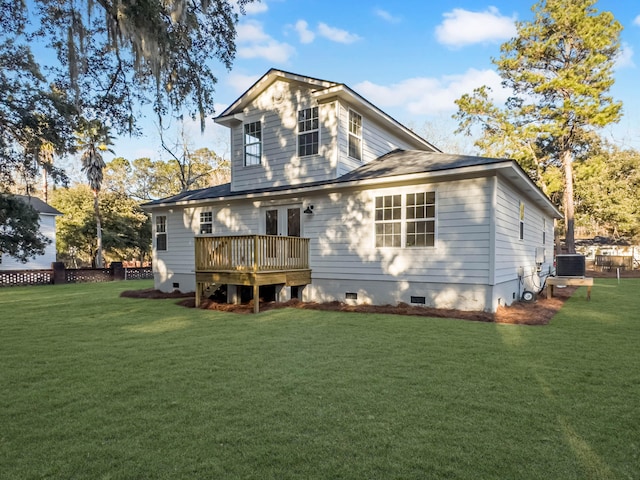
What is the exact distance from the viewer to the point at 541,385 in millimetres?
4051

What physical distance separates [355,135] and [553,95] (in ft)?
56.8

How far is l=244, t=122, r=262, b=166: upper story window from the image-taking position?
12164 millimetres

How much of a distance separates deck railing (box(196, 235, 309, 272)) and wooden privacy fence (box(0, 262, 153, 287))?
1472 centimetres

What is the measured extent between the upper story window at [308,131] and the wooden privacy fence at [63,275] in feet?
53.9

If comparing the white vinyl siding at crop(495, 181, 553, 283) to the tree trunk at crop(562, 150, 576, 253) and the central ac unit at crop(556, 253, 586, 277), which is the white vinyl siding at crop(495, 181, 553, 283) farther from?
the tree trunk at crop(562, 150, 576, 253)

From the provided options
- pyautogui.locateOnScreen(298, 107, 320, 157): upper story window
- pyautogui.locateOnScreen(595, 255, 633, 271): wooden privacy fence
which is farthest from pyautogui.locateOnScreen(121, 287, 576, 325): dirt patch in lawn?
pyautogui.locateOnScreen(595, 255, 633, 271): wooden privacy fence

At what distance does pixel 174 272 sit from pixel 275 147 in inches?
233

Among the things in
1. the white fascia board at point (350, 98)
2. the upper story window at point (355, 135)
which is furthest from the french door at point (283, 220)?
the white fascia board at point (350, 98)

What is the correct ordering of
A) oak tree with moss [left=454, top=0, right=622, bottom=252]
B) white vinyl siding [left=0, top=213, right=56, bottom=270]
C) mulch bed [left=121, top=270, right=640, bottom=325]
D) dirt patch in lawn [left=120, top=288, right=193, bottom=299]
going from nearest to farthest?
mulch bed [left=121, top=270, right=640, bottom=325]
dirt patch in lawn [left=120, top=288, right=193, bottom=299]
oak tree with moss [left=454, top=0, right=622, bottom=252]
white vinyl siding [left=0, top=213, right=56, bottom=270]

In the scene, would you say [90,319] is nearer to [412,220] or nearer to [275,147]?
[275,147]

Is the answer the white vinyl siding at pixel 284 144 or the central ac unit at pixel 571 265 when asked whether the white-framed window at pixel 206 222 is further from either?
the central ac unit at pixel 571 265

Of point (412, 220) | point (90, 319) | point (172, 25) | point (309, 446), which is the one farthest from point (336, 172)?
point (309, 446)

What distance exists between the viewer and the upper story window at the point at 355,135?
36.7ft

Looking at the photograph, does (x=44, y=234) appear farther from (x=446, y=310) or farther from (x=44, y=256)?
(x=446, y=310)
